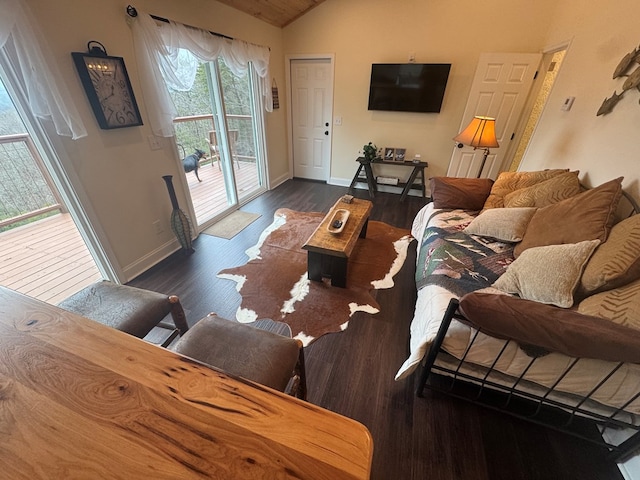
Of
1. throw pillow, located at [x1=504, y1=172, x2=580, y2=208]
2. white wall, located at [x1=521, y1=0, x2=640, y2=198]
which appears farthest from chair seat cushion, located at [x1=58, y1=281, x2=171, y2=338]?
white wall, located at [x1=521, y1=0, x2=640, y2=198]

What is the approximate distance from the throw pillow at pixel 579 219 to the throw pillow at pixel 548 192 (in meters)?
0.23

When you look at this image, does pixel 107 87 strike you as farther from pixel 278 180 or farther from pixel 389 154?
pixel 389 154

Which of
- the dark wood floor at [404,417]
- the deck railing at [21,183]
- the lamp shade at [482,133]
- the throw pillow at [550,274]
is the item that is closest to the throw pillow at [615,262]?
the throw pillow at [550,274]

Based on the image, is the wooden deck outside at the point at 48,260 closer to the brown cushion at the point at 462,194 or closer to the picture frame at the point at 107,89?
the picture frame at the point at 107,89

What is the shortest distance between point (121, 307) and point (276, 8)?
393cm

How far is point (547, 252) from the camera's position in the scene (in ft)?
4.54

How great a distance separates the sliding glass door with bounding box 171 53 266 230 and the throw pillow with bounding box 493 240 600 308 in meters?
3.08

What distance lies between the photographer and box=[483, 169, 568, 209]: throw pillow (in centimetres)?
216

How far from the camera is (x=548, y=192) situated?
1.93m

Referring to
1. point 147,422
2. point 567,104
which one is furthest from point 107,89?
point 567,104

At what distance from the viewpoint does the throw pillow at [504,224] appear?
187 centimetres

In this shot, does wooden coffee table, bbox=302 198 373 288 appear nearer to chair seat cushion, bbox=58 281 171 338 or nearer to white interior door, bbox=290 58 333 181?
chair seat cushion, bbox=58 281 171 338

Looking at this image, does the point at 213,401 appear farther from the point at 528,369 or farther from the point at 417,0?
the point at 417,0

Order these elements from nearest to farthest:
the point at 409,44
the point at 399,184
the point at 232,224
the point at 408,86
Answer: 1. the point at 232,224
2. the point at 409,44
3. the point at 408,86
4. the point at 399,184
